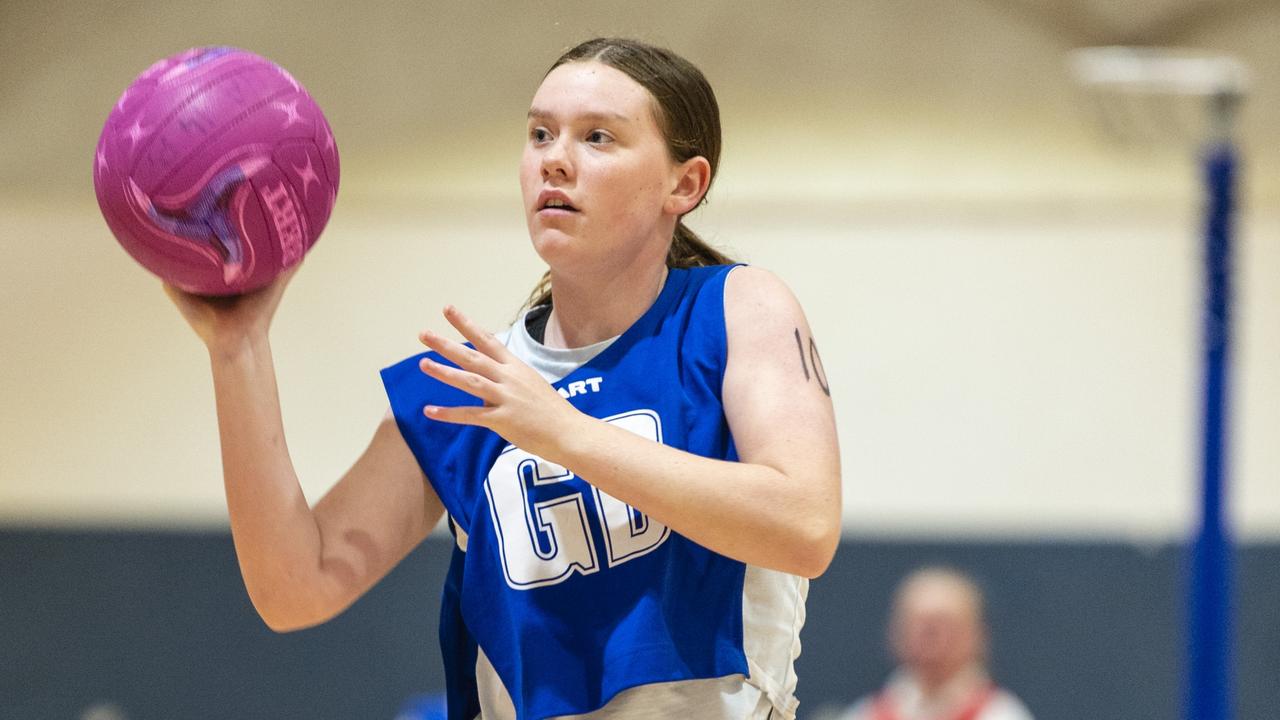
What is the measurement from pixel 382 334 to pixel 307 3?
5.09 feet

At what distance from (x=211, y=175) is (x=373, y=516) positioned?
1.49 feet

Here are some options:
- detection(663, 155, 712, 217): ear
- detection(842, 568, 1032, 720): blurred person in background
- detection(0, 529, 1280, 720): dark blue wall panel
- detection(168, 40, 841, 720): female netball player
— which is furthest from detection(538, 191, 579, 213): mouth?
detection(0, 529, 1280, 720): dark blue wall panel

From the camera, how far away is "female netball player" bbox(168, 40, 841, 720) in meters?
1.52

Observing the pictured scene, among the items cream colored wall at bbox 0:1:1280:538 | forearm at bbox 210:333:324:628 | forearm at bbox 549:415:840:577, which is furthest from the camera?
cream colored wall at bbox 0:1:1280:538

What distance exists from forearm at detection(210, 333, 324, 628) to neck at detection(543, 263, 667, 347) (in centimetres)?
36

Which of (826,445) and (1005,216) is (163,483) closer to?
(1005,216)

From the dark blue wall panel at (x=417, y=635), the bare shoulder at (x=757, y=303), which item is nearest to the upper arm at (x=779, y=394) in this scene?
the bare shoulder at (x=757, y=303)

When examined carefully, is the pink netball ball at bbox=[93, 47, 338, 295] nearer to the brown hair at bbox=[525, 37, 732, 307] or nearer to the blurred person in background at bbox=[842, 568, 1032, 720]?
the brown hair at bbox=[525, 37, 732, 307]

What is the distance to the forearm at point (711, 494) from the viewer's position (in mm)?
1408

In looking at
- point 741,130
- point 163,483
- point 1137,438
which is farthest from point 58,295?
point 1137,438

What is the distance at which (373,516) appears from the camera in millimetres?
1740

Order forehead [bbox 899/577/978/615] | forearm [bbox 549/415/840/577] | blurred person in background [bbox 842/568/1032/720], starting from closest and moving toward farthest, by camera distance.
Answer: forearm [bbox 549/415/840/577] → blurred person in background [bbox 842/568/1032/720] → forehead [bbox 899/577/978/615]

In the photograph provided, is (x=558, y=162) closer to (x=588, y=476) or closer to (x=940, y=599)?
(x=588, y=476)

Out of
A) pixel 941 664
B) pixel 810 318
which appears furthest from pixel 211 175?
pixel 810 318
